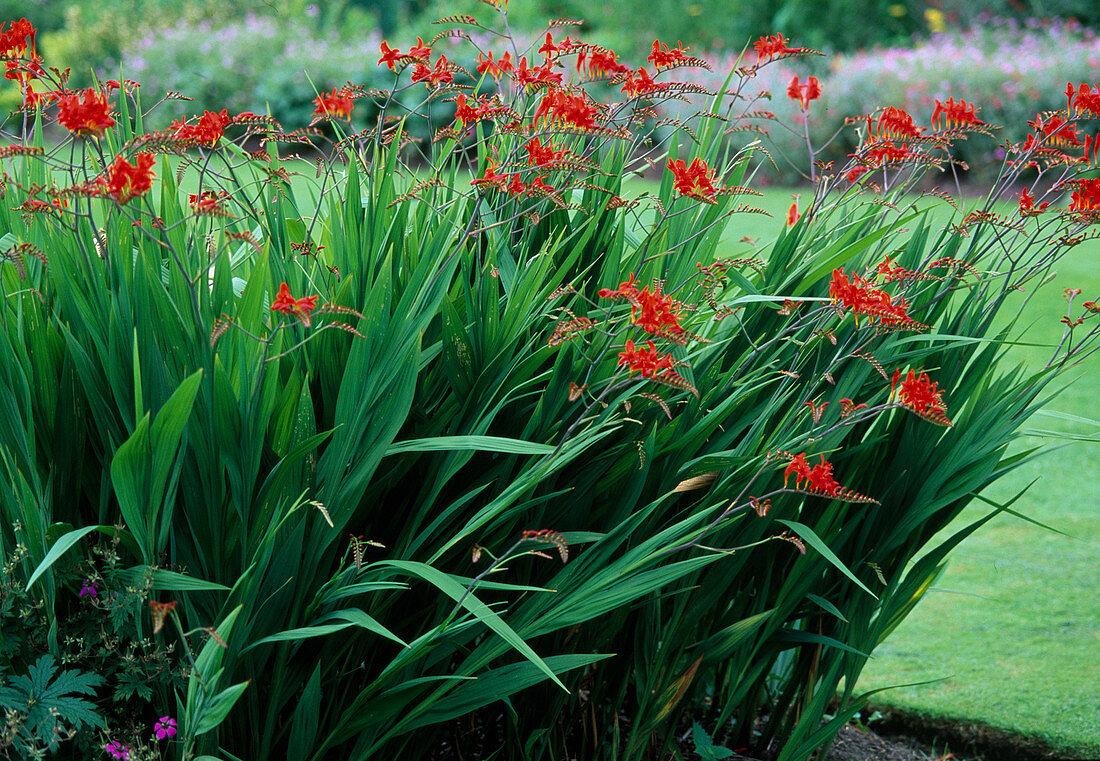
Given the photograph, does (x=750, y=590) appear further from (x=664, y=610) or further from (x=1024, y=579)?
(x=1024, y=579)

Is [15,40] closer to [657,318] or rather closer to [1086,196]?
[657,318]

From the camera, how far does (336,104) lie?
1.68 m

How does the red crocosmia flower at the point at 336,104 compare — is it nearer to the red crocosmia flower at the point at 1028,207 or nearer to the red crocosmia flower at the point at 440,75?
the red crocosmia flower at the point at 440,75

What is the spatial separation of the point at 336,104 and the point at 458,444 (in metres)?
0.69

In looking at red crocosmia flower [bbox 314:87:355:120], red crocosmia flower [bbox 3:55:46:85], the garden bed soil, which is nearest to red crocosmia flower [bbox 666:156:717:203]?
red crocosmia flower [bbox 314:87:355:120]

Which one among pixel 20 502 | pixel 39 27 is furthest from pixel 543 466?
pixel 39 27

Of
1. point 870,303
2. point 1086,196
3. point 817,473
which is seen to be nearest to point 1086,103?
point 1086,196

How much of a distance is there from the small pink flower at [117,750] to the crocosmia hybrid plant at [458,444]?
1 cm

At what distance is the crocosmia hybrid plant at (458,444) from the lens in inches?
51.3

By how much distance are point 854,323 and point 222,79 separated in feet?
43.4

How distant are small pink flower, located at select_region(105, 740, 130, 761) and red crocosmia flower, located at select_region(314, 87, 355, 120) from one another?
0.99 m

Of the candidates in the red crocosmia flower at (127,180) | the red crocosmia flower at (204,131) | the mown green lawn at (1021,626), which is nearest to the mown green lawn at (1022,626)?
the mown green lawn at (1021,626)

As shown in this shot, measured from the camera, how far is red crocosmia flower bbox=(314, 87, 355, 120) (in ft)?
5.47

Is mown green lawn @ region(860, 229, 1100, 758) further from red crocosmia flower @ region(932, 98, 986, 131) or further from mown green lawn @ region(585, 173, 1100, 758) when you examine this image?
red crocosmia flower @ region(932, 98, 986, 131)
